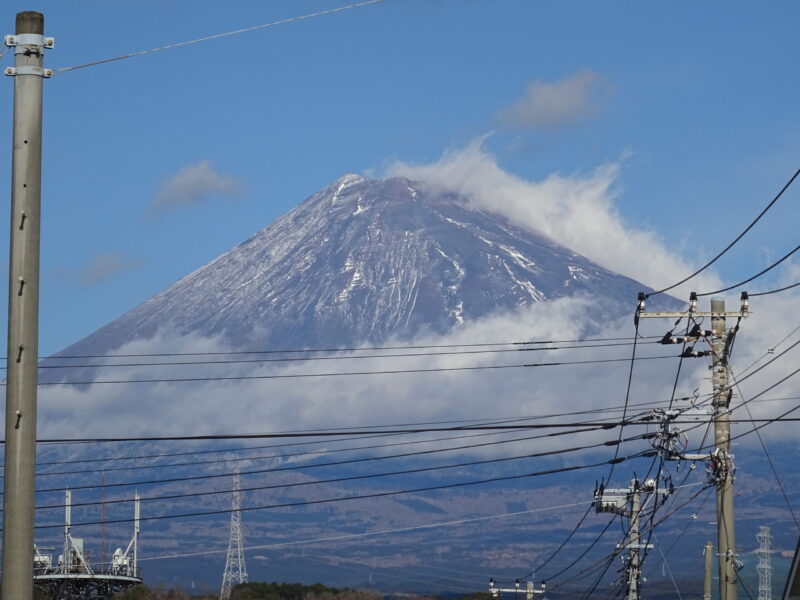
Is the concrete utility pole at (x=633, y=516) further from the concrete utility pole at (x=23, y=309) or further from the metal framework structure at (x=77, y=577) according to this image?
the concrete utility pole at (x=23, y=309)

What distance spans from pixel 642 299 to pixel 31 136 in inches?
910

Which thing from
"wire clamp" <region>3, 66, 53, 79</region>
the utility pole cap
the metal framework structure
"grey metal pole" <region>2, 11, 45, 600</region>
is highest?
the utility pole cap

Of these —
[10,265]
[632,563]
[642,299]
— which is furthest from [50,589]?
[10,265]

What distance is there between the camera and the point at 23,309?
13055mm

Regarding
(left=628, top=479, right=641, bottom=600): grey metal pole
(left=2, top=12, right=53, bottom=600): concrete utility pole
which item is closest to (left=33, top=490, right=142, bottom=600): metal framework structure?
(left=628, top=479, right=641, bottom=600): grey metal pole

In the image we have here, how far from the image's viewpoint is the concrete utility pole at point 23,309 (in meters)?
12.9

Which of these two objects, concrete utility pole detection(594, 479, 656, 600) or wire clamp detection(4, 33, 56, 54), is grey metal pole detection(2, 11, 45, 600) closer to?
wire clamp detection(4, 33, 56, 54)

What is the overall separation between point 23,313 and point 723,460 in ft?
74.7

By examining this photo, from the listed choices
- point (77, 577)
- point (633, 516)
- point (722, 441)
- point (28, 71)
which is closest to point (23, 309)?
point (28, 71)

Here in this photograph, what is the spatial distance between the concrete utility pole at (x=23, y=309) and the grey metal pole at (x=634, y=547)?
128 feet

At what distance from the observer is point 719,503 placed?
3406 centimetres

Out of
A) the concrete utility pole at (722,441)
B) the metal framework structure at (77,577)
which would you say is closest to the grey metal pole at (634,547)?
the concrete utility pole at (722,441)

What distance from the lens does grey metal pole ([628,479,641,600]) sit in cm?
5109

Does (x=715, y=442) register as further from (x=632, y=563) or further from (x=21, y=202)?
(x=21, y=202)
